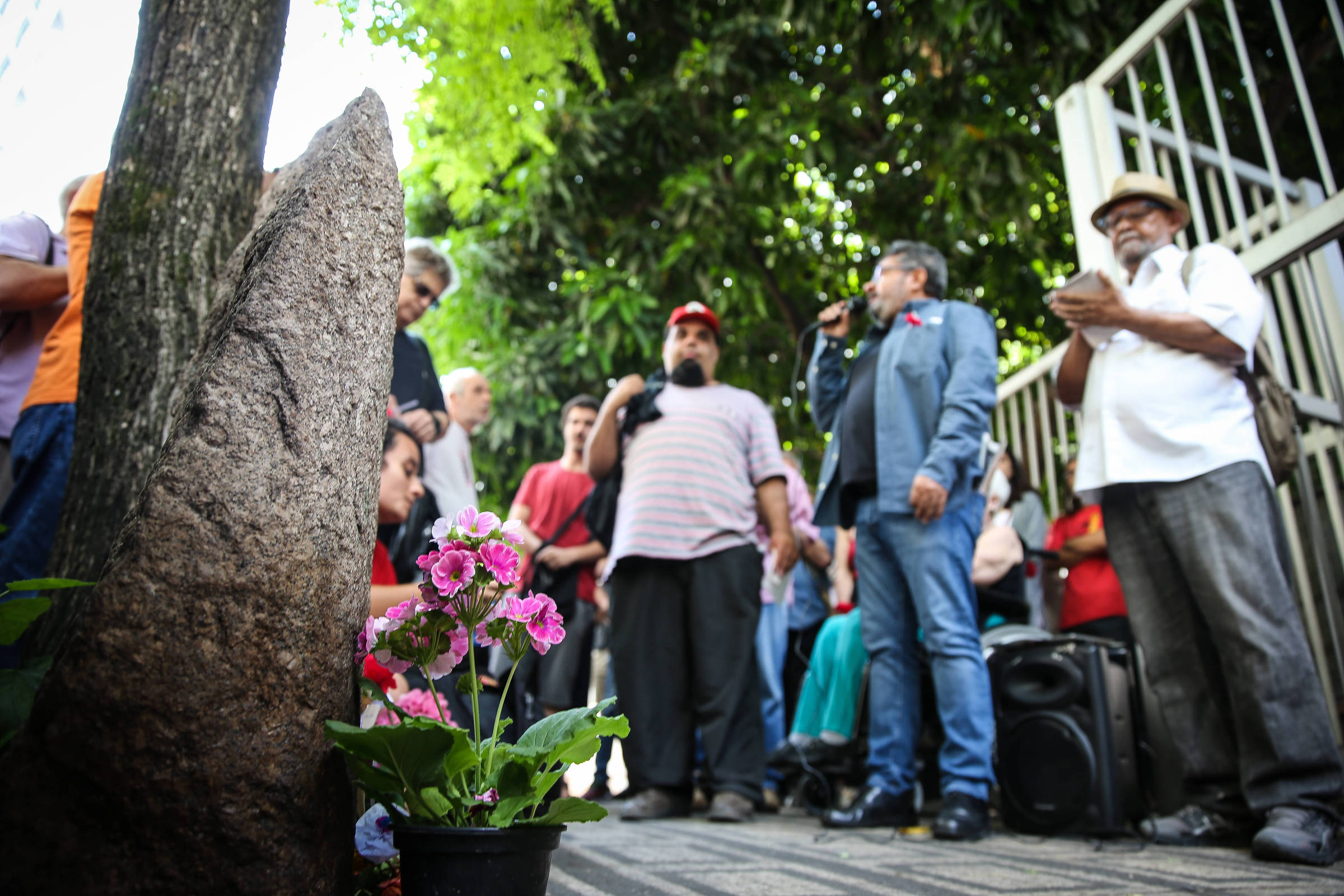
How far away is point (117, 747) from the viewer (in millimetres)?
1050

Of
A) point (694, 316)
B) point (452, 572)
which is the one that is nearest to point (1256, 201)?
point (694, 316)

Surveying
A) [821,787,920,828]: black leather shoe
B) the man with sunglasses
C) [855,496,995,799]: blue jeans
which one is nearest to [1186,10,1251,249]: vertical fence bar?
the man with sunglasses

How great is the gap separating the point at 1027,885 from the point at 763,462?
2.19m

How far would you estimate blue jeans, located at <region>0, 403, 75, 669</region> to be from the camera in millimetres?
2424

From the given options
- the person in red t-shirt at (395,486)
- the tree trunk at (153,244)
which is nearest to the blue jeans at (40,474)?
the tree trunk at (153,244)

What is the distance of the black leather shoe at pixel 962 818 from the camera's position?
2.85 meters

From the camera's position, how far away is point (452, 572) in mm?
1289

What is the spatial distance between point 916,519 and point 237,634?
8.37 feet

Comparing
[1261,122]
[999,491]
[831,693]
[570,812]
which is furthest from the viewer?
[999,491]

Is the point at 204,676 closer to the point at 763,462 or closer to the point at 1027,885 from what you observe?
the point at 1027,885

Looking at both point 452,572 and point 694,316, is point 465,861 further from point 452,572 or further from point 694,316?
point 694,316

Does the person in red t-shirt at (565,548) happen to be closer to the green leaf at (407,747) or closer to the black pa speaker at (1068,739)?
the black pa speaker at (1068,739)

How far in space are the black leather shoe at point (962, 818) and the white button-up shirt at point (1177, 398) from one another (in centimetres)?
106

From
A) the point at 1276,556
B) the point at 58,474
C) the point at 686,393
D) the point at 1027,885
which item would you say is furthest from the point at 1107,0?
the point at 58,474
